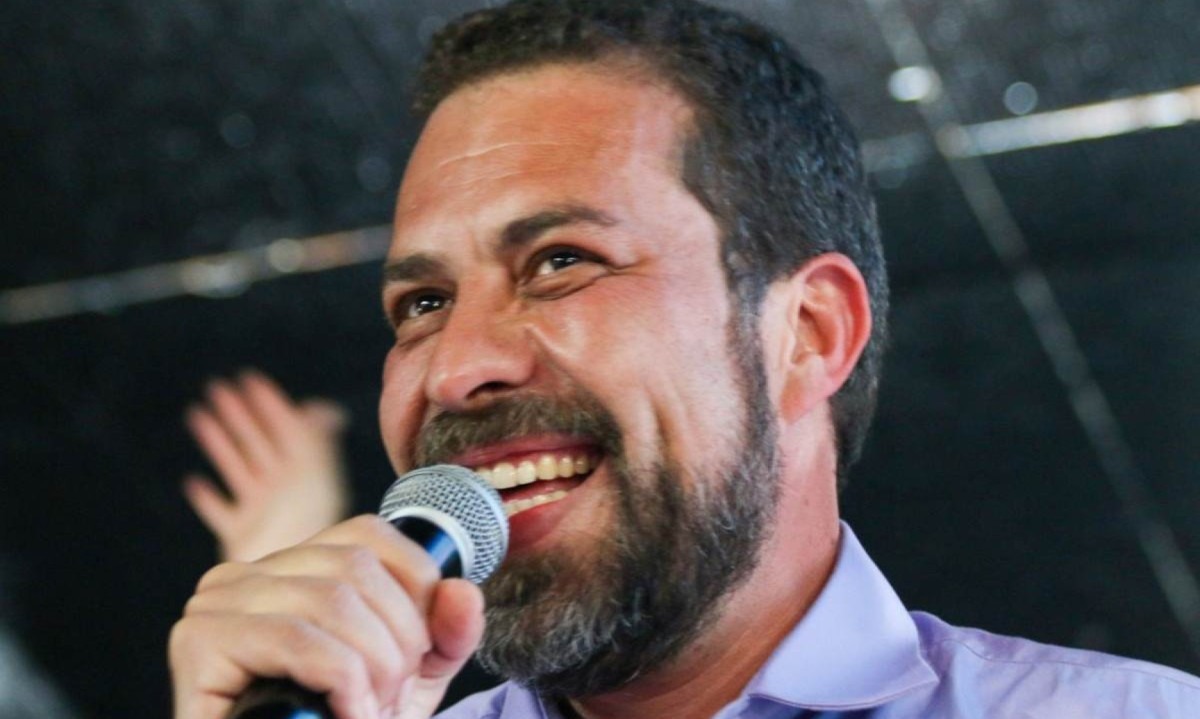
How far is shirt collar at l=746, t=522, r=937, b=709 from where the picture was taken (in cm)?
139

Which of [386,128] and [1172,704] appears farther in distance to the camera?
[386,128]

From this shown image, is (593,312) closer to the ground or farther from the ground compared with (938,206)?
farther from the ground

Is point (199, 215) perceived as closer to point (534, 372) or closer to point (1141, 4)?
point (534, 372)

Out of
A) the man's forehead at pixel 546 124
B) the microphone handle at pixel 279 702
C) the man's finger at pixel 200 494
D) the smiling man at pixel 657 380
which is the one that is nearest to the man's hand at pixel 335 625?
Answer: the microphone handle at pixel 279 702

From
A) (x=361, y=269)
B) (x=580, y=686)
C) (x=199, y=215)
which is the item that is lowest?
(x=580, y=686)

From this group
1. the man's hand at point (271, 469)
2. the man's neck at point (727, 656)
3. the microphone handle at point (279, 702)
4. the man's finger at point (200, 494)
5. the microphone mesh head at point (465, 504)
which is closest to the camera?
the microphone handle at point (279, 702)

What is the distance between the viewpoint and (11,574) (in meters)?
2.70

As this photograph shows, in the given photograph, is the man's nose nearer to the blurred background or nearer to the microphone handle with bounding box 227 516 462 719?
the microphone handle with bounding box 227 516 462 719

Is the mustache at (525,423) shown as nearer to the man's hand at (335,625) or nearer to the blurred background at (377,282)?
the man's hand at (335,625)

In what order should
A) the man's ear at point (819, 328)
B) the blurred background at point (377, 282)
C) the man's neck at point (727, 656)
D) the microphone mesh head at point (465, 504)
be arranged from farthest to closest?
1. the blurred background at point (377, 282)
2. the man's ear at point (819, 328)
3. the man's neck at point (727, 656)
4. the microphone mesh head at point (465, 504)

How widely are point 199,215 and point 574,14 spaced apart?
915mm

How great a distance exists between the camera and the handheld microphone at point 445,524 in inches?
36.1

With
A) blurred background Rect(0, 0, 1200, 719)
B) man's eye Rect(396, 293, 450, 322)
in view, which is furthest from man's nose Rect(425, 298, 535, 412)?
blurred background Rect(0, 0, 1200, 719)

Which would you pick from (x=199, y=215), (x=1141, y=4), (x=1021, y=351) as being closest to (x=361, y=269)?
(x=199, y=215)
